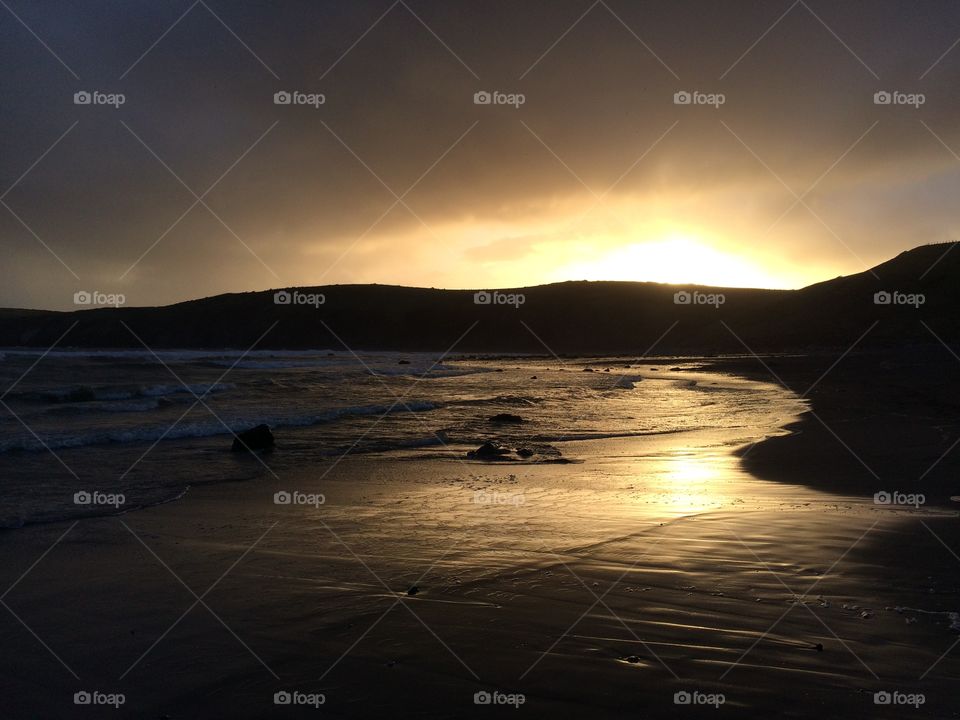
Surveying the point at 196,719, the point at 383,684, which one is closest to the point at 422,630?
the point at 383,684

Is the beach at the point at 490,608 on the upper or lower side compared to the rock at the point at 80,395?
lower

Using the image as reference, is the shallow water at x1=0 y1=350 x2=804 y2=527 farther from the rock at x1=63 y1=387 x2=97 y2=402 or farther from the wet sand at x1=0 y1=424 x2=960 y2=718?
the wet sand at x1=0 y1=424 x2=960 y2=718

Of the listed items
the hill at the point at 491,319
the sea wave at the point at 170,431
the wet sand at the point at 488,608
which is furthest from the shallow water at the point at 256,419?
the hill at the point at 491,319

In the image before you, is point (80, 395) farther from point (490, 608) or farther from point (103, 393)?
point (490, 608)

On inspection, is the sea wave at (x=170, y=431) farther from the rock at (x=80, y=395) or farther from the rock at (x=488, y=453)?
the rock at (x=80, y=395)

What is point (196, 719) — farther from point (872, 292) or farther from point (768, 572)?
point (872, 292)

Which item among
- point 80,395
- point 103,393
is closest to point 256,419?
point 80,395
